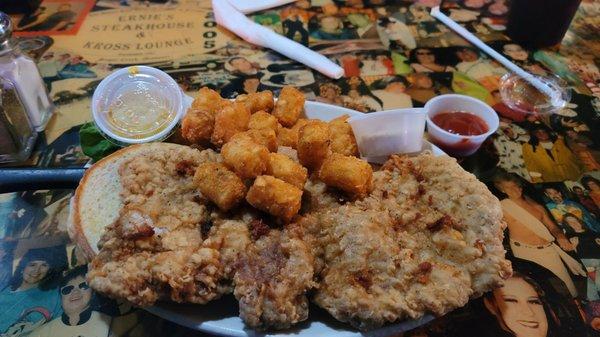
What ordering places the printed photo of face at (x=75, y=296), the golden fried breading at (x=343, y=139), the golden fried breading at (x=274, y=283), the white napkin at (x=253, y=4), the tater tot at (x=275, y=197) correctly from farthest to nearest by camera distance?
the white napkin at (x=253, y=4)
the golden fried breading at (x=343, y=139)
the printed photo of face at (x=75, y=296)
the tater tot at (x=275, y=197)
the golden fried breading at (x=274, y=283)

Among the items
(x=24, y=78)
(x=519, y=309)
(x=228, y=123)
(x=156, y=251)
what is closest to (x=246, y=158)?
(x=228, y=123)

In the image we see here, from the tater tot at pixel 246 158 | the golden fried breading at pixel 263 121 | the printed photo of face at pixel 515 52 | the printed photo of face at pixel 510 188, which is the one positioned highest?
the tater tot at pixel 246 158

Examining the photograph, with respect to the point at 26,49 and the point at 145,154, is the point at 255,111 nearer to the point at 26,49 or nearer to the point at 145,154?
the point at 145,154

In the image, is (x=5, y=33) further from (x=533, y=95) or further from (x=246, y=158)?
(x=533, y=95)

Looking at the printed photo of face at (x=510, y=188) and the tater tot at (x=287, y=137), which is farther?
the printed photo of face at (x=510, y=188)

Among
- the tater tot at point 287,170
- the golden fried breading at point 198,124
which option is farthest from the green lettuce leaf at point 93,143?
the tater tot at point 287,170

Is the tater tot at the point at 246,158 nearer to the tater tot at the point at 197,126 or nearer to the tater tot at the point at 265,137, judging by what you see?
the tater tot at the point at 265,137

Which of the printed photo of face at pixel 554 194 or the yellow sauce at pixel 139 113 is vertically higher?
the yellow sauce at pixel 139 113
